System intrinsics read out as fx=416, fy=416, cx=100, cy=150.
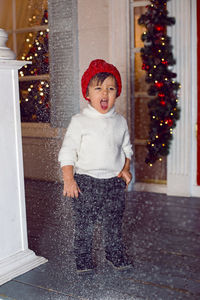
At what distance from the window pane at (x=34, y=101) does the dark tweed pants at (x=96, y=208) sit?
2083 mm

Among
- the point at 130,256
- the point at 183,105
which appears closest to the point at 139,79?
the point at 183,105

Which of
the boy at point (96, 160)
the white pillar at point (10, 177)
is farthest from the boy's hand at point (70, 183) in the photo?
the white pillar at point (10, 177)

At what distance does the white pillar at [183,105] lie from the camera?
3270 mm

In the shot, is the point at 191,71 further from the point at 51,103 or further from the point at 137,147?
the point at 51,103

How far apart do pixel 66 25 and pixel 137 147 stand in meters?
1.25

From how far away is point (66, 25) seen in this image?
357 centimetres

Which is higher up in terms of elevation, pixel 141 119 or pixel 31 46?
pixel 31 46

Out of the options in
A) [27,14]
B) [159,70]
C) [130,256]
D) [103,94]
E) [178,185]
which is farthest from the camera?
Result: [27,14]

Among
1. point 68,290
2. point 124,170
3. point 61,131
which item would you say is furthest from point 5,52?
point 61,131

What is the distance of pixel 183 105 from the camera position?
11.0 feet

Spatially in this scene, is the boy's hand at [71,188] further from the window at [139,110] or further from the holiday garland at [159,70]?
the window at [139,110]

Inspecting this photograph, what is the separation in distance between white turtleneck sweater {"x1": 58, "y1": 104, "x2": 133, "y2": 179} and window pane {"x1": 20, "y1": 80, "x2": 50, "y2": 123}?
2049 millimetres

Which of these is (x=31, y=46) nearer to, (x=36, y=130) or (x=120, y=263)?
(x=36, y=130)

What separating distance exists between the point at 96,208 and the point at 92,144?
0.28 meters
